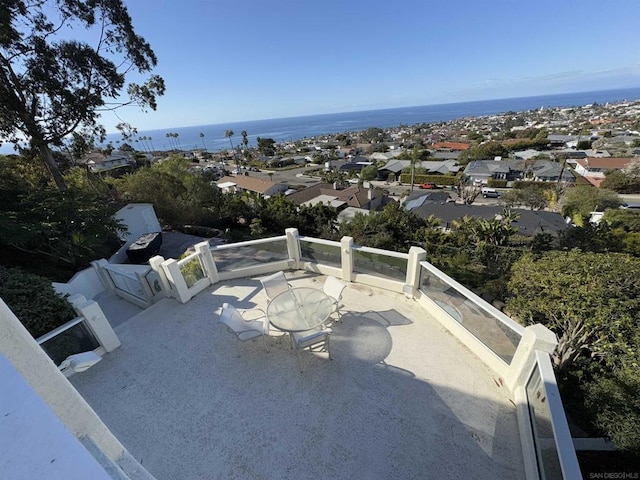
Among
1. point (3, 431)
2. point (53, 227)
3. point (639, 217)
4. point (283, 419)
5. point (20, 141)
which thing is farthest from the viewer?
point (639, 217)

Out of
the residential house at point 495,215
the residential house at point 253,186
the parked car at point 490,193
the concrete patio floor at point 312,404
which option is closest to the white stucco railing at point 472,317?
the concrete patio floor at point 312,404

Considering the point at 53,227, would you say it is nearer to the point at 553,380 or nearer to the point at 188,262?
the point at 188,262

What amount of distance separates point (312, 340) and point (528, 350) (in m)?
2.91

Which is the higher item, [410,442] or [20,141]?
[20,141]

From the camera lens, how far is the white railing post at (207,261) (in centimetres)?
628

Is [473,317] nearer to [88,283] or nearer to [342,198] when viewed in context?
[88,283]

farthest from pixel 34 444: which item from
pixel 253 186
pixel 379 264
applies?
pixel 253 186

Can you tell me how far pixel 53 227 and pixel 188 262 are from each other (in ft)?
19.2

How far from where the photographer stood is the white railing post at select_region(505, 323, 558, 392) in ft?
10.8

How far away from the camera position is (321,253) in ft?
21.0

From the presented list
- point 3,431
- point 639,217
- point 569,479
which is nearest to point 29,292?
point 3,431

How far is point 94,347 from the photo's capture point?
4750mm

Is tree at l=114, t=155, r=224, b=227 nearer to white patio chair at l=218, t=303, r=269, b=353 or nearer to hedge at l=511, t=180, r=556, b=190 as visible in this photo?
white patio chair at l=218, t=303, r=269, b=353

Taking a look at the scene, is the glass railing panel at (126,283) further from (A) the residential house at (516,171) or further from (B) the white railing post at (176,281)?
(A) the residential house at (516,171)
